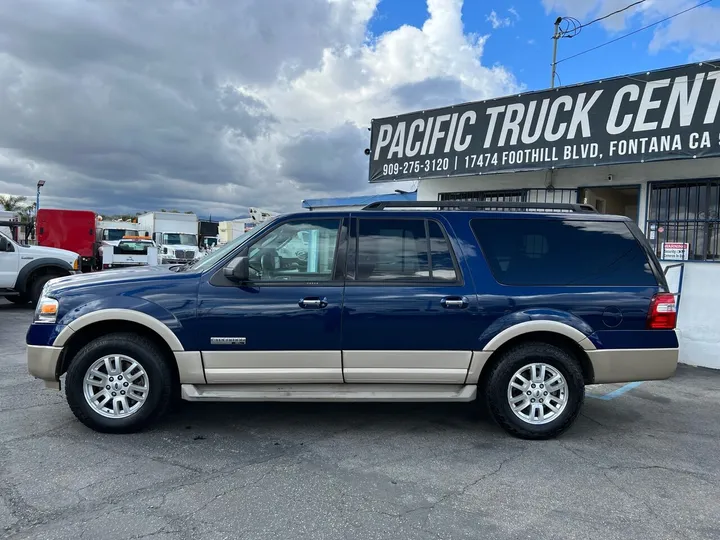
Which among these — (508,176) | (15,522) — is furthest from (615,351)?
(508,176)

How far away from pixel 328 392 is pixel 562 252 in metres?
2.36

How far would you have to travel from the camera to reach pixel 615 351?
4.25 metres

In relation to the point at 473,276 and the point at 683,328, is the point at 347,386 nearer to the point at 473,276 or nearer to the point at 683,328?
the point at 473,276

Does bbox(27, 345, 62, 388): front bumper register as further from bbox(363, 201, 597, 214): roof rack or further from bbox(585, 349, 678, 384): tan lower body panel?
bbox(585, 349, 678, 384): tan lower body panel

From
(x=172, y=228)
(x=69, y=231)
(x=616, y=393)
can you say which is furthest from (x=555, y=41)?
(x=172, y=228)

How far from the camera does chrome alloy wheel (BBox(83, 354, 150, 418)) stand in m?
4.10

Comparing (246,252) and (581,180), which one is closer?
(246,252)

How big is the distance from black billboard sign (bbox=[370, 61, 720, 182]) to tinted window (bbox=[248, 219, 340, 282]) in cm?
552

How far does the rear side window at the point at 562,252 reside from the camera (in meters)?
4.30

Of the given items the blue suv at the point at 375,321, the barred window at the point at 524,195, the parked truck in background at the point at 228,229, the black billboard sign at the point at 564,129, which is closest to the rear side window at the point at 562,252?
the blue suv at the point at 375,321

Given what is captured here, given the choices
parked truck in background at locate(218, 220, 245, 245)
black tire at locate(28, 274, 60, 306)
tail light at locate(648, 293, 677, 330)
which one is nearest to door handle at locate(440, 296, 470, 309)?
tail light at locate(648, 293, 677, 330)

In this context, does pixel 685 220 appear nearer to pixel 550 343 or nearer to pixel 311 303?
pixel 550 343

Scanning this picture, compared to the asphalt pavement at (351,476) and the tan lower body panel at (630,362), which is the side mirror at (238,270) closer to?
the asphalt pavement at (351,476)

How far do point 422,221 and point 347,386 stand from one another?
1.56 m
